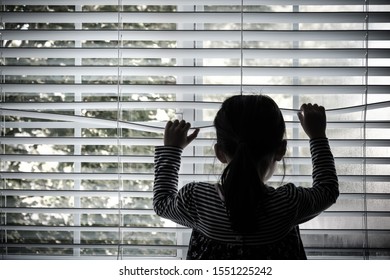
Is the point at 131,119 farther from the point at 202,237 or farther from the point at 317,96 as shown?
the point at 317,96

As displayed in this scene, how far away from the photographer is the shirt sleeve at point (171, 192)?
1.19m

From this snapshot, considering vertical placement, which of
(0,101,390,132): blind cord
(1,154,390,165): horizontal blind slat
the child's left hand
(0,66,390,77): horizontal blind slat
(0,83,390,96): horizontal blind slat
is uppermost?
(0,66,390,77): horizontal blind slat

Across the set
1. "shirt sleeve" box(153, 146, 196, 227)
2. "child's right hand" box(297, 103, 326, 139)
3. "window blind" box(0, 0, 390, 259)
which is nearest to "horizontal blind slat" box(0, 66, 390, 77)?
"window blind" box(0, 0, 390, 259)

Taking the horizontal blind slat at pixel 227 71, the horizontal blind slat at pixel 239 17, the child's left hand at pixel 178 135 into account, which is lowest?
the child's left hand at pixel 178 135

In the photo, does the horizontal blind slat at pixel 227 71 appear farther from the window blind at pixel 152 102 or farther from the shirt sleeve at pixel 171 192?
the shirt sleeve at pixel 171 192

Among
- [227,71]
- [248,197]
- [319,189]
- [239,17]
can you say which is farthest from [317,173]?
[239,17]

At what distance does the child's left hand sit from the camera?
1.27 meters

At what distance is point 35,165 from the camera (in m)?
1.46

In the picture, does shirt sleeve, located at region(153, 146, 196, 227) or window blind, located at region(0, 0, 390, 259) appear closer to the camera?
shirt sleeve, located at region(153, 146, 196, 227)

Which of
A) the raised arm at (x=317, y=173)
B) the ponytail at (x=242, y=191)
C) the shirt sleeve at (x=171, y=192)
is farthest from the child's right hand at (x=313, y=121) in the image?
the shirt sleeve at (x=171, y=192)

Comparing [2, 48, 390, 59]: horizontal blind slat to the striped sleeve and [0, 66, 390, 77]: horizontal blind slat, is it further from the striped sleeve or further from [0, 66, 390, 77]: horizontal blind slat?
the striped sleeve

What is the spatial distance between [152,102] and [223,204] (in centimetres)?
35

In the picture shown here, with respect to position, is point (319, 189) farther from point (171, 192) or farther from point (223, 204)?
point (171, 192)
